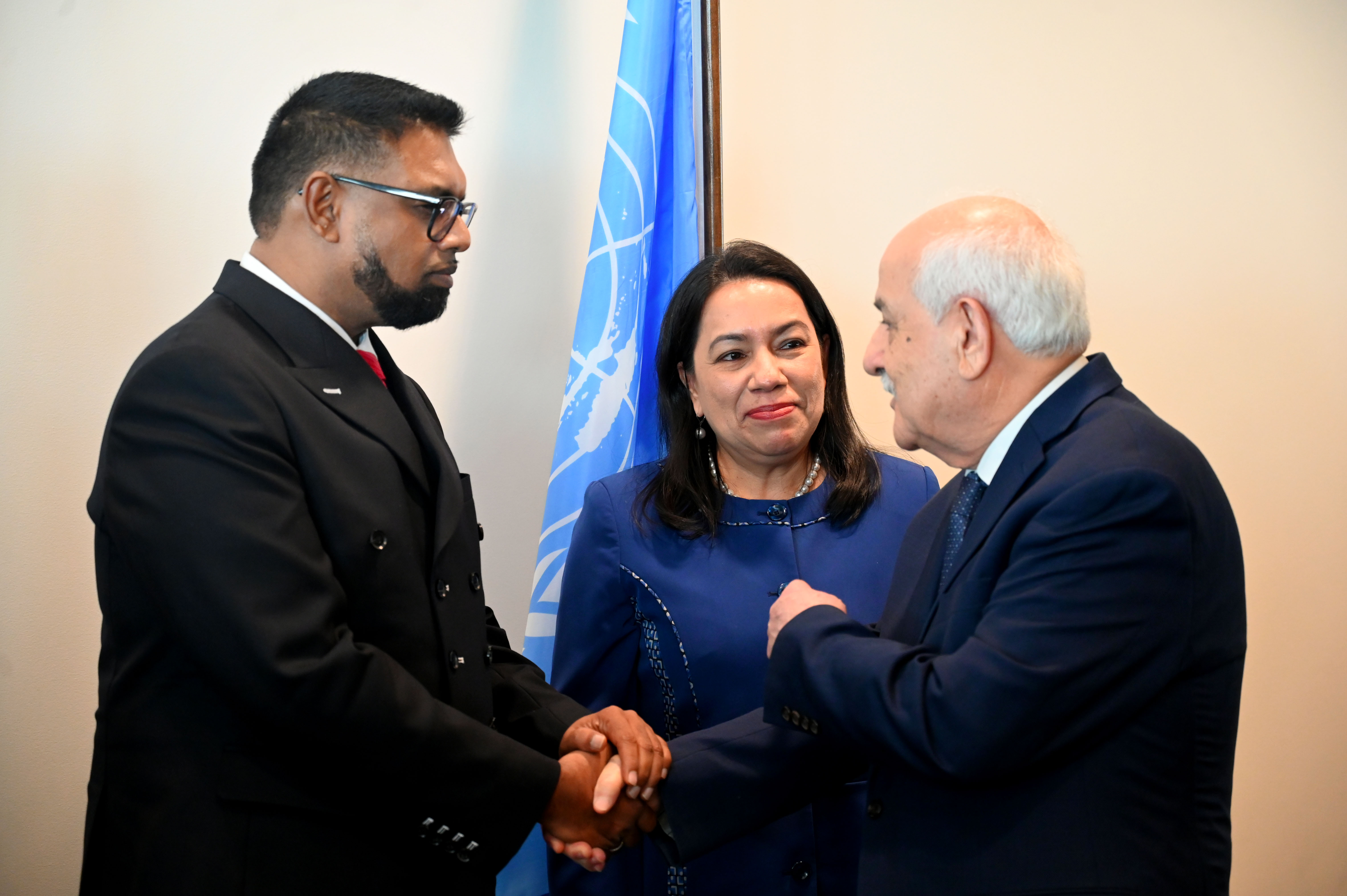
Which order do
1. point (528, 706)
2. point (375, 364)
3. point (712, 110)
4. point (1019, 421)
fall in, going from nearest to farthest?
point (1019, 421) → point (375, 364) → point (528, 706) → point (712, 110)

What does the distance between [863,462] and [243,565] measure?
4.54 feet

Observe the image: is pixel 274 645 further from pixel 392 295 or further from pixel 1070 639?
pixel 1070 639

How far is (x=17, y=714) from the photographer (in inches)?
88.9

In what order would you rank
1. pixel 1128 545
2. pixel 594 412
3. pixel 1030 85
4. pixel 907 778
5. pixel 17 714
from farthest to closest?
1. pixel 1030 85
2. pixel 594 412
3. pixel 17 714
4. pixel 907 778
5. pixel 1128 545

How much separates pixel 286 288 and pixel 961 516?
1.16 meters

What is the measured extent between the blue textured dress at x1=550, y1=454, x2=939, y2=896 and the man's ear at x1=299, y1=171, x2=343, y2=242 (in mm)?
850

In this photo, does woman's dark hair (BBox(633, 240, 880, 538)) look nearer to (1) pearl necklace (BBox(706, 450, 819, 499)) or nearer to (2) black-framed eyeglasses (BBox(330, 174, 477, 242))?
(1) pearl necklace (BBox(706, 450, 819, 499))

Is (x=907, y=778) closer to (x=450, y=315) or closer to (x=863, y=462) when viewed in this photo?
(x=863, y=462)

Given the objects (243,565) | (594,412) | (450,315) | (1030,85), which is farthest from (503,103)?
(243,565)

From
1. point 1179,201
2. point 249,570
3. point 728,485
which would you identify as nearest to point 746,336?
point 728,485

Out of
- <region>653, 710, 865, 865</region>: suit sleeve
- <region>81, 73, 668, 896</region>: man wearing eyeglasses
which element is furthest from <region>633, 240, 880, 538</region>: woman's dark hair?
<region>81, 73, 668, 896</region>: man wearing eyeglasses

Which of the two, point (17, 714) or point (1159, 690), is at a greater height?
point (1159, 690)

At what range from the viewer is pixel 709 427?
240 centimetres

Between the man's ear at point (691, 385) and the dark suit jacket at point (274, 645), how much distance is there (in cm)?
82
